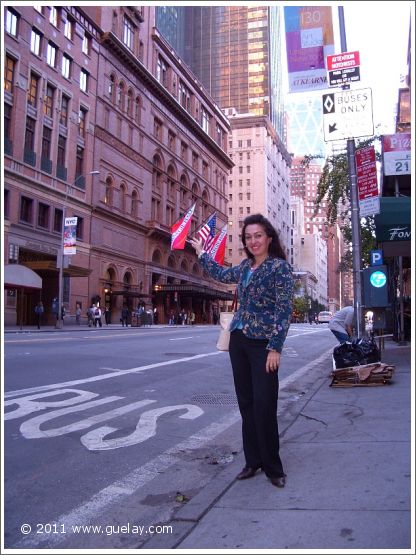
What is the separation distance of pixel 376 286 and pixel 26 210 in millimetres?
33248

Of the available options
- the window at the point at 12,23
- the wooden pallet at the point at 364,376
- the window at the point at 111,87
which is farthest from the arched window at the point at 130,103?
the wooden pallet at the point at 364,376

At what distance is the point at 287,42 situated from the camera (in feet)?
30.3

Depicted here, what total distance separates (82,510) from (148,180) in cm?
5819

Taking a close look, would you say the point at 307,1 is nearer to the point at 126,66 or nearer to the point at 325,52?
the point at 325,52

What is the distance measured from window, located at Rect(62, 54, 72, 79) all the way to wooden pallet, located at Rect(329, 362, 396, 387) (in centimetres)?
4080

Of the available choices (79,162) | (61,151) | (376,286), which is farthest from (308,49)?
(79,162)

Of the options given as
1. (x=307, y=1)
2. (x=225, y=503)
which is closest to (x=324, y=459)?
(x=225, y=503)

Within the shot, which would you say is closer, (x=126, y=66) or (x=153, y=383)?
(x=153, y=383)

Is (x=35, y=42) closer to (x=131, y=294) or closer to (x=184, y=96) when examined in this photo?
(x=131, y=294)

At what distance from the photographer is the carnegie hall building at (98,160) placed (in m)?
37.2

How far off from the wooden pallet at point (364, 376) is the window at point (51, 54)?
39.0 meters

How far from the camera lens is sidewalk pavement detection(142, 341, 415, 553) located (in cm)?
294

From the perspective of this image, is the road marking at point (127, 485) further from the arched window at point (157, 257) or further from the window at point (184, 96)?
the window at point (184, 96)

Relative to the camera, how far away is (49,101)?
41031mm
